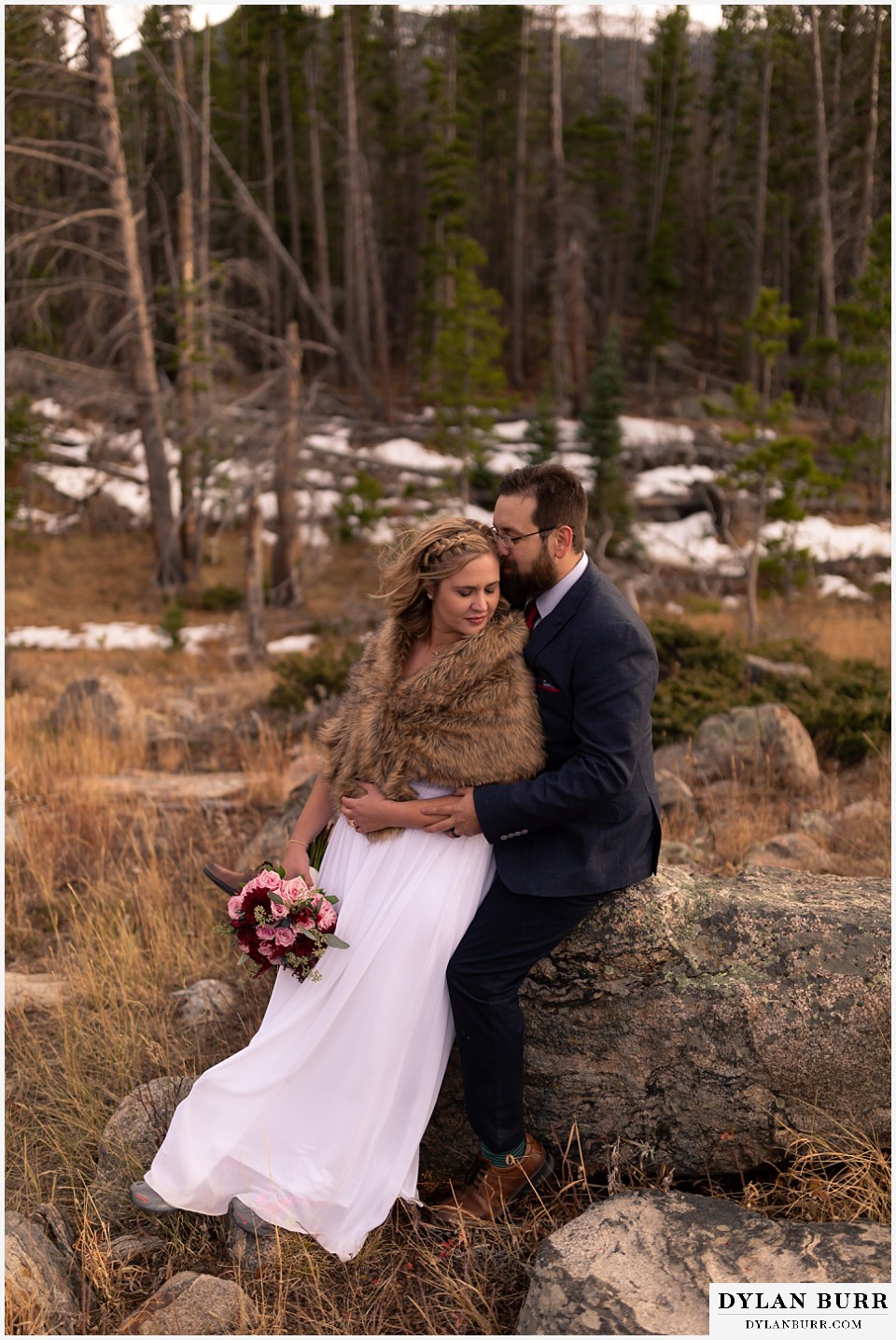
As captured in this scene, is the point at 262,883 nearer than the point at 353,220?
Yes

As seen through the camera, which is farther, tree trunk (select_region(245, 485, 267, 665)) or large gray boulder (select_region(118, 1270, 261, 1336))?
tree trunk (select_region(245, 485, 267, 665))

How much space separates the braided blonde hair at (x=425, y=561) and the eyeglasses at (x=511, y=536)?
0.07 ft

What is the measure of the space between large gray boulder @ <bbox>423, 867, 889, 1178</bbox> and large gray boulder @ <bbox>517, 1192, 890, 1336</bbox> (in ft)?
1.11

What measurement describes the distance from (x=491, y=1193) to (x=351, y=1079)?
568 mm

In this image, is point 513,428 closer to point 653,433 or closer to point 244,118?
point 653,433

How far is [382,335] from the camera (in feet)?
102

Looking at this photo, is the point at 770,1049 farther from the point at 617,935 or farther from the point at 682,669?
the point at 682,669

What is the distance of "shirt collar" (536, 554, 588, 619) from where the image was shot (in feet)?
10.0

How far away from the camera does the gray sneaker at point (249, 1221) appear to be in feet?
9.98

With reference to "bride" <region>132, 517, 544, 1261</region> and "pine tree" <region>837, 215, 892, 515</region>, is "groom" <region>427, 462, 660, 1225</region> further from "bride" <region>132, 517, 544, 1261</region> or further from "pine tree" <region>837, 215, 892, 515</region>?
"pine tree" <region>837, 215, 892, 515</region>

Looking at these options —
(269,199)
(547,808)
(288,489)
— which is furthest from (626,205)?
(547,808)

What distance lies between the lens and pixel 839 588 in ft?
71.7

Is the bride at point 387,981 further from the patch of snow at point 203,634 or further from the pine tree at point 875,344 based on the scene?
the pine tree at point 875,344

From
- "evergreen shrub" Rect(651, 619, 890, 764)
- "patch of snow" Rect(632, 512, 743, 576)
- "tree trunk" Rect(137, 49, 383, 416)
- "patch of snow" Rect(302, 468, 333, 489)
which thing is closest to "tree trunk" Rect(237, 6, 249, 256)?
"tree trunk" Rect(137, 49, 383, 416)
